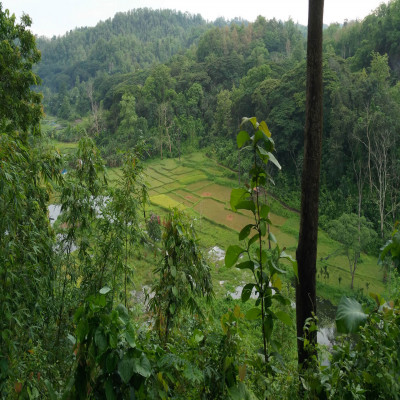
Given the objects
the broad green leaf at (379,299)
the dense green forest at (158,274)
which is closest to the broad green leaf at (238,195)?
the dense green forest at (158,274)

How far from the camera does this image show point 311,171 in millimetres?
2270

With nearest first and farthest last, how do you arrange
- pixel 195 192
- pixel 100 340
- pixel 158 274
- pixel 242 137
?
pixel 100 340 → pixel 242 137 → pixel 158 274 → pixel 195 192

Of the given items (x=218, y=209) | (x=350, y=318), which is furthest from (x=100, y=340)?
(x=218, y=209)

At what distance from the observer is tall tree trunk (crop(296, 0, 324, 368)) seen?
2227mm

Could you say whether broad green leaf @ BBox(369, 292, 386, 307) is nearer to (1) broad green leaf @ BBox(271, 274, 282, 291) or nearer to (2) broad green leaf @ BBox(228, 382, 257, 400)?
(1) broad green leaf @ BBox(271, 274, 282, 291)

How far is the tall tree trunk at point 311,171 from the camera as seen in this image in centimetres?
223

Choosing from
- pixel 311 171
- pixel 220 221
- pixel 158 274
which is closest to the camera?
pixel 311 171

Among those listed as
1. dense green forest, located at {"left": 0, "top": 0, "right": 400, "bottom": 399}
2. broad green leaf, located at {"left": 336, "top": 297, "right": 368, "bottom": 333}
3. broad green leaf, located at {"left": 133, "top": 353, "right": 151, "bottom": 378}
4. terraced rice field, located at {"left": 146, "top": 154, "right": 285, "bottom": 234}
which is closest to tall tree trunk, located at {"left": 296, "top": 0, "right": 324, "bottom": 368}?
dense green forest, located at {"left": 0, "top": 0, "right": 400, "bottom": 399}

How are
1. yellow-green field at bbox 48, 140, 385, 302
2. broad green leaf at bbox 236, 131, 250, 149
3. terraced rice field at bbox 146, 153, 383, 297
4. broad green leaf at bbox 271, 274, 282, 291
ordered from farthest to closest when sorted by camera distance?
terraced rice field at bbox 146, 153, 383, 297
yellow-green field at bbox 48, 140, 385, 302
broad green leaf at bbox 271, 274, 282, 291
broad green leaf at bbox 236, 131, 250, 149

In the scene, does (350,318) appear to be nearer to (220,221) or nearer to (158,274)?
(158,274)

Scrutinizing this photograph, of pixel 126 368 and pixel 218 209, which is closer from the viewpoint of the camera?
pixel 126 368

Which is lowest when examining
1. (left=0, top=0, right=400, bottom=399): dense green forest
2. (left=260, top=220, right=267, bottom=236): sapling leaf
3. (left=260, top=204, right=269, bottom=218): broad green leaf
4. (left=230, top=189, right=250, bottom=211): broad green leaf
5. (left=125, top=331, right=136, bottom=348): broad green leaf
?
(left=0, top=0, right=400, bottom=399): dense green forest

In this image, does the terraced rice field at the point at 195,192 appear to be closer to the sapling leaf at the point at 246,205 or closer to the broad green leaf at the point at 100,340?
the sapling leaf at the point at 246,205

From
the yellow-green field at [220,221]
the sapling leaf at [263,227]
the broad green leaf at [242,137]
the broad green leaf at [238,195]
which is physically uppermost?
the broad green leaf at [242,137]
